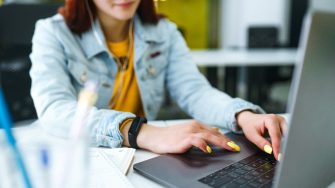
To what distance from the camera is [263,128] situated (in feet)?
2.41

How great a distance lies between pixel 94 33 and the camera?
1.06m

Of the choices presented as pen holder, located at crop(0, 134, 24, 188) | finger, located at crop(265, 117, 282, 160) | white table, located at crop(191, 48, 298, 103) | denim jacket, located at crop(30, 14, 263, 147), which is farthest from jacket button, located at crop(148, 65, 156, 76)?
white table, located at crop(191, 48, 298, 103)

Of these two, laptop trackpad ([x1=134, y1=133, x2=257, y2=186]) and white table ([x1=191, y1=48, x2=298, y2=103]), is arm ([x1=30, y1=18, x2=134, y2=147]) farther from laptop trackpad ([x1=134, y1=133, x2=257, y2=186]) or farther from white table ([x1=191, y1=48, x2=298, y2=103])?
white table ([x1=191, y1=48, x2=298, y2=103])

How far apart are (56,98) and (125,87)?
→ 310mm

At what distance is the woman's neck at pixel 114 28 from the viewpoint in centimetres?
113

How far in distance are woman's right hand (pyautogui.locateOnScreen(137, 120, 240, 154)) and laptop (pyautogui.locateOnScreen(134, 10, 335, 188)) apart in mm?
32

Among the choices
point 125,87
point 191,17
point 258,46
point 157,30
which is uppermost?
point 157,30

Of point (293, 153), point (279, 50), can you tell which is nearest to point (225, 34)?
point (279, 50)

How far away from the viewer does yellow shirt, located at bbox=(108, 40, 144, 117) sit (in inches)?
43.1

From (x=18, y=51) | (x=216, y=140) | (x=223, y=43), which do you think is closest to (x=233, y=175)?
(x=216, y=140)

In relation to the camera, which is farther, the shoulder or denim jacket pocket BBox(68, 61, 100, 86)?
the shoulder

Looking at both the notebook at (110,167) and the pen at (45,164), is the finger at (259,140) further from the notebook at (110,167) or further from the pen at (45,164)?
the pen at (45,164)

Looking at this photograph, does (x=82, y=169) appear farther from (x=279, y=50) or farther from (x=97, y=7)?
(x=279, y=50)

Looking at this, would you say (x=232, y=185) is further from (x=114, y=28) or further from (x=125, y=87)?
(x=114, y=28)
